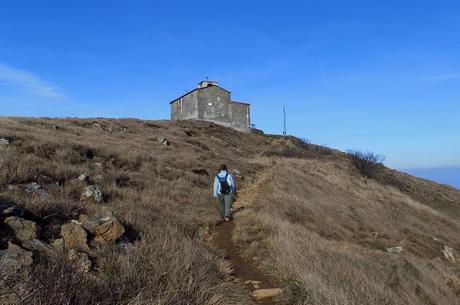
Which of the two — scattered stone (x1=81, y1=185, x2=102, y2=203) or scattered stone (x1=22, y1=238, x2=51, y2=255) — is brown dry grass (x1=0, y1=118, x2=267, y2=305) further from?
scattered stone (x1=22, y1=238, x2=51, y2=255)

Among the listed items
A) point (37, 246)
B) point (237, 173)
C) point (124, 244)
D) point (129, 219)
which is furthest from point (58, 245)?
point (237, 173)

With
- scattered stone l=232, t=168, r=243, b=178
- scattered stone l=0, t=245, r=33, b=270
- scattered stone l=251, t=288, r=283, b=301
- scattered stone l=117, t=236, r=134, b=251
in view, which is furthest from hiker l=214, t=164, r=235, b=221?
scattered stone l=232, t=168, r=243, b=178

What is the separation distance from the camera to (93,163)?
56.8ft

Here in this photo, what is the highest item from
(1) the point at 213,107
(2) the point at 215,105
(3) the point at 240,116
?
(2) the point at 215,105

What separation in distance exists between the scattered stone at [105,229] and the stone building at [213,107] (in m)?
57.2

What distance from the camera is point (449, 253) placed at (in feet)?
70.0

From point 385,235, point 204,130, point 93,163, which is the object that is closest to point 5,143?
point 93,163

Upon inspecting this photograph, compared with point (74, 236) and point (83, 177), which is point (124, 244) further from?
point (83, 177)

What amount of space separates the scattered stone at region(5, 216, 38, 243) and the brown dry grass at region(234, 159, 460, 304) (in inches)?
158

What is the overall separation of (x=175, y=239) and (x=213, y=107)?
5909 centimetres

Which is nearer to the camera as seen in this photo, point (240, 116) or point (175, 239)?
point (175, 239)

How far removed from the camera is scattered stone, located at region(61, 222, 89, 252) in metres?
6.71

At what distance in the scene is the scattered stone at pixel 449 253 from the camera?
67.8 feet

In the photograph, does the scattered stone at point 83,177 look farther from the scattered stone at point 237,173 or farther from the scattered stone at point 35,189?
the scattered stone at point 237,173
